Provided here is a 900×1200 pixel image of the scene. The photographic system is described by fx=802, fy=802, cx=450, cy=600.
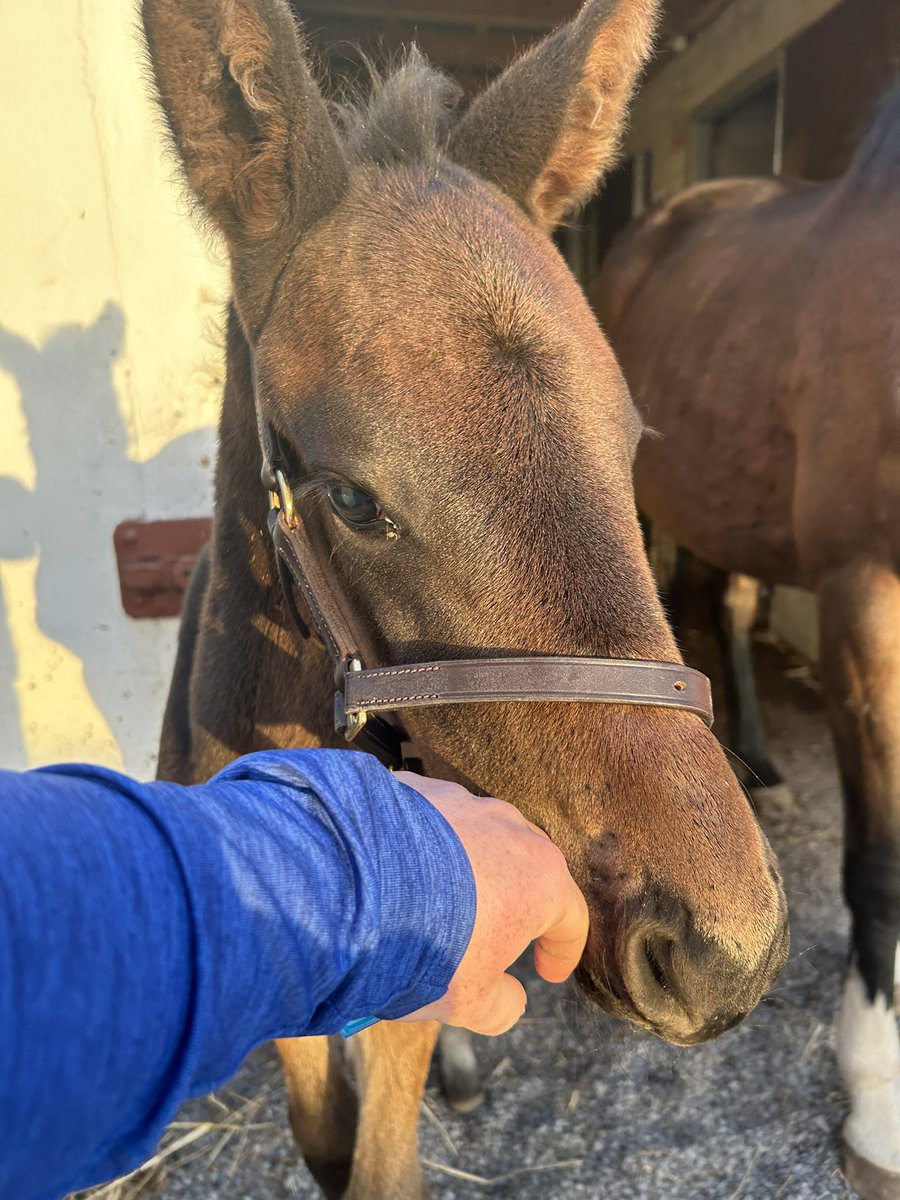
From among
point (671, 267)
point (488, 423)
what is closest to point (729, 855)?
point (488, 423)

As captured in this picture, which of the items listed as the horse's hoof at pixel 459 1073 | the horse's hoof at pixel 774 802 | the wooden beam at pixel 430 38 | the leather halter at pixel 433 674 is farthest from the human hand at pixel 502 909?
the wooden beam at pixel 430 38

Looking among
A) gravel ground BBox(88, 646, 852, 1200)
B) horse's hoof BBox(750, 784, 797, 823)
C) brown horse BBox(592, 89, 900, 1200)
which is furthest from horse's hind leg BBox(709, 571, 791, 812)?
gravel ground BBox(88, 646, 852, 1200)

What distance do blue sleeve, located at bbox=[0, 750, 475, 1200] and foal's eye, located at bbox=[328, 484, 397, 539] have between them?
0.37 m

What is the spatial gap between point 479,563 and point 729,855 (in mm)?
449

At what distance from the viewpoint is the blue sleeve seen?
55 centimetres

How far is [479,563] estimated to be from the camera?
102 centimetres

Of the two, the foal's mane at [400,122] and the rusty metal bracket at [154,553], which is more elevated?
the foal's mane at [400,122]

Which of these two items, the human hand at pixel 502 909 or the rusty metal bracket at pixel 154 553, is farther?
the rusty metal bracket at pixel 154 553

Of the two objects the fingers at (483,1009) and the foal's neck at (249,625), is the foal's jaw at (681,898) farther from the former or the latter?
the foal's neck at (249,625)

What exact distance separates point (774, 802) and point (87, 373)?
10.8 ft

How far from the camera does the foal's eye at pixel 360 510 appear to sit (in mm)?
1092

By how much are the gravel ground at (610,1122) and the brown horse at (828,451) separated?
0.70ft

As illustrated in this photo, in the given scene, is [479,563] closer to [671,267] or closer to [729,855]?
[729,855]

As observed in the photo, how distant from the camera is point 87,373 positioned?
2615 mm
